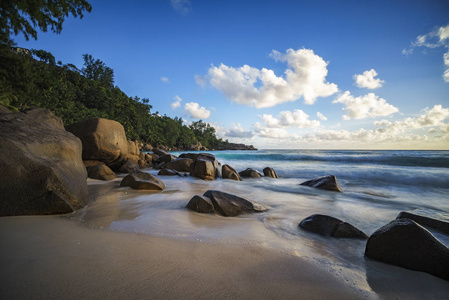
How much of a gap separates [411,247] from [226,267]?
1.86 meters

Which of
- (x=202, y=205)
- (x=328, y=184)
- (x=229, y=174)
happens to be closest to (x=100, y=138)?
(x=229, y=174)

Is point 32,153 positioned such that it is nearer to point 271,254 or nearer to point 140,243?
point 140,243

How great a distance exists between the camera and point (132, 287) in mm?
1190

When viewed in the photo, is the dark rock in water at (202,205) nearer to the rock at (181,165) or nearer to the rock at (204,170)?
the rock at (204,170)

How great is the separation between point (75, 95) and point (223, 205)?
46.2 m

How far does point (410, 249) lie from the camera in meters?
1.86

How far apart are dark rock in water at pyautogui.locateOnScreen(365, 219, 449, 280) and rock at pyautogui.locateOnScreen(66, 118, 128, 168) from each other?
8.21 metres

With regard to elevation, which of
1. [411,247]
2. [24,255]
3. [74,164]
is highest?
[74,164]

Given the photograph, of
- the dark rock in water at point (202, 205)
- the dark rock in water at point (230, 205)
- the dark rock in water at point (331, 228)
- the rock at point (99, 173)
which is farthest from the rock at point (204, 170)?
the dark rock in water at point (331, 228)

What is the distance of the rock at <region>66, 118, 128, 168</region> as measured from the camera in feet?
23.0

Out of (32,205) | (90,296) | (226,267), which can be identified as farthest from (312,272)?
(32,205)

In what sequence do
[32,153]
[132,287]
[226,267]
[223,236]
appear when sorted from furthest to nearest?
1. [32,153]
2. [223,236]
3. [226,267]
4. [132,287]

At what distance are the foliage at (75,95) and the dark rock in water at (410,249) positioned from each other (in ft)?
58.9

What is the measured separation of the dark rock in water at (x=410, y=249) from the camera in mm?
1727
